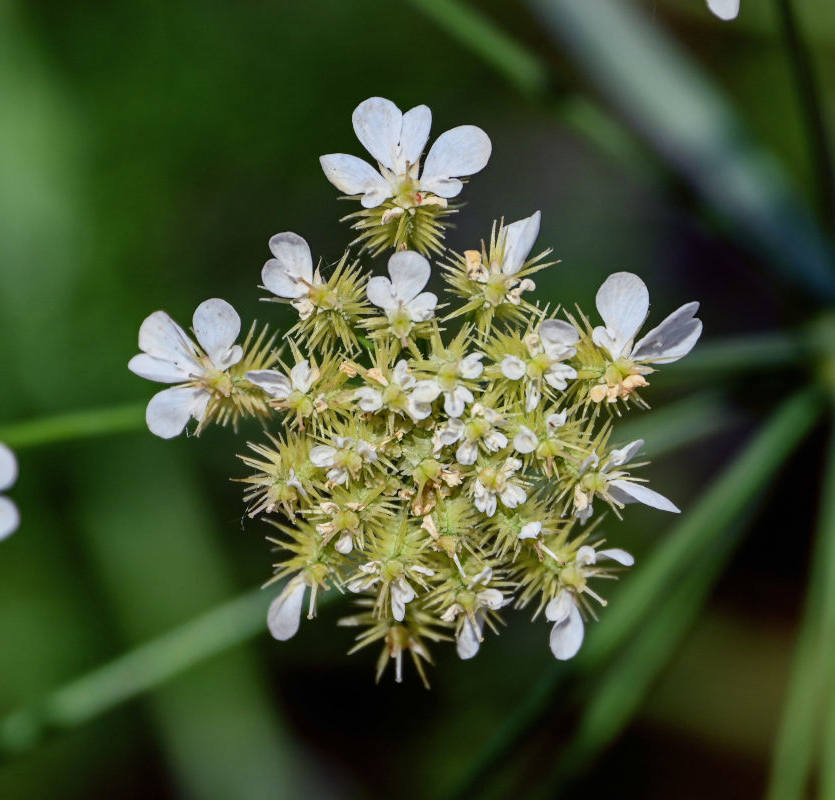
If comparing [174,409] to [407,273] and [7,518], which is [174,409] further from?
[407,273]

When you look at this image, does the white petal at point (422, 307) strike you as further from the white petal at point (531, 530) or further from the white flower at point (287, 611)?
the white flower at point (287, 611)

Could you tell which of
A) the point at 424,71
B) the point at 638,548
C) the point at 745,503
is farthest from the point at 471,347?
the point at 424,71

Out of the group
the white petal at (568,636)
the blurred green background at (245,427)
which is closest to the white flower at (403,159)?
the white petal at (568,636)

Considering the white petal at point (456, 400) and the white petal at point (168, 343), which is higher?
the white petal at point (456, 400)

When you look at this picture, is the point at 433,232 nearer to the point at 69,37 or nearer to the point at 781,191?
the point at 781,191

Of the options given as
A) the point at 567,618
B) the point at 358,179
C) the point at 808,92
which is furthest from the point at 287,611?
the point at 808,92

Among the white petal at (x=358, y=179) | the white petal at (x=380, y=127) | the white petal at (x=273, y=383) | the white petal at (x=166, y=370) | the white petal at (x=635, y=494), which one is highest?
the white petal at (x=380, y=127)

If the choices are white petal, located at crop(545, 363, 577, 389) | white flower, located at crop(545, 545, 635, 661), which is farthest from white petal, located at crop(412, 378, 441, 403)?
white flower, located at crop(545, 545, 635, 661)
